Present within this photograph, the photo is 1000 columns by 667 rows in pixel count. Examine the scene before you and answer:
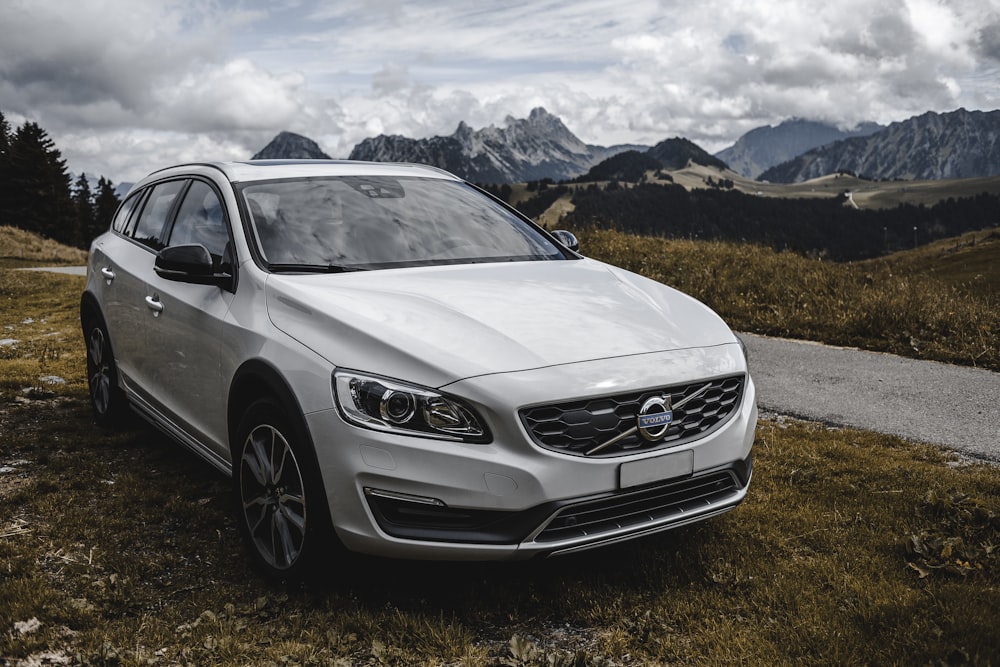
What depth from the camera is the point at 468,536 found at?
2941mm

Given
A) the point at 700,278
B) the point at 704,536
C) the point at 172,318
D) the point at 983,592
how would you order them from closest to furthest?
the point at 983,592
the point at 704,536
the point at 172,318
the point at 700,278

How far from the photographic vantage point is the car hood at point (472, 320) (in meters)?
2.99

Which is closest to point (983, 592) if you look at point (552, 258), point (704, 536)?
point (704, 536)

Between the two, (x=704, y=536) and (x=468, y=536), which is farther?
(x=704, y=536)

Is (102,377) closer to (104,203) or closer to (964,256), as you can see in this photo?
(104,203)

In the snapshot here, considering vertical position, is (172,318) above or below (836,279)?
above

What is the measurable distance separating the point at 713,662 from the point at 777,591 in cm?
66

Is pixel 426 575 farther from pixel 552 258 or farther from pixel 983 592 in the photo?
pixel 983 592

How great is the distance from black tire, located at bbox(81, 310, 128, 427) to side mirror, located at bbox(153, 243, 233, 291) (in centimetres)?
215

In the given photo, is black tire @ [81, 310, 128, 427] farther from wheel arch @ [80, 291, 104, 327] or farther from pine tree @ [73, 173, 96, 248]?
pine tree @ [73, 173, 96, 248]

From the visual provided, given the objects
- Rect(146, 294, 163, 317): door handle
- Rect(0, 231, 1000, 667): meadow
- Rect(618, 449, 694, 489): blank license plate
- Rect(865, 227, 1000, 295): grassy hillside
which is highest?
Rect(146, 294, 163, 317): door handle

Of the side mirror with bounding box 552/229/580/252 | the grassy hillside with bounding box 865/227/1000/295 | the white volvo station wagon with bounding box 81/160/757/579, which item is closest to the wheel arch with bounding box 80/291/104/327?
the white volvo station wagon with bounding box 81/160/757/579

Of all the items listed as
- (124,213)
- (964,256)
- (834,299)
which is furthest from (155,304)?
(964,256)

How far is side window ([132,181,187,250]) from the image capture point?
5059 mm
